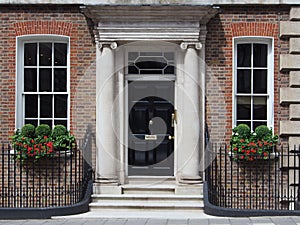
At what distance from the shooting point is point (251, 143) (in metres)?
13.1

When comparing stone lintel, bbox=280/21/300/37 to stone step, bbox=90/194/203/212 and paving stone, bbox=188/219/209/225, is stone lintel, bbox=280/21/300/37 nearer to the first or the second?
stone step, bbox=90/194/203/212

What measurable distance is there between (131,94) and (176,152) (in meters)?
1.66

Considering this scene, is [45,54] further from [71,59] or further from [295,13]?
[295,13]

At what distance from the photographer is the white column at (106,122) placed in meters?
13.1

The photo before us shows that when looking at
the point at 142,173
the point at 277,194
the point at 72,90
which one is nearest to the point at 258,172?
the point at 277,194

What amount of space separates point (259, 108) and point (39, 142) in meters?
4.95

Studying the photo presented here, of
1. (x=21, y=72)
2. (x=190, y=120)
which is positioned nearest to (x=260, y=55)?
(x=190, y=120)

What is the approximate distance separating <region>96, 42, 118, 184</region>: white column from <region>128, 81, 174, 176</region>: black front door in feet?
2.30

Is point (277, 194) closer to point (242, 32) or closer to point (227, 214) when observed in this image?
point (227, 214)

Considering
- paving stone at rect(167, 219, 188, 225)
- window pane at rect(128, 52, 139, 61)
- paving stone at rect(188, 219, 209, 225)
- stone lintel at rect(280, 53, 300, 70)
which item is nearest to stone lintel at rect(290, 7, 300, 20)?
stone lintel at rect(280, 53, 300, 70)

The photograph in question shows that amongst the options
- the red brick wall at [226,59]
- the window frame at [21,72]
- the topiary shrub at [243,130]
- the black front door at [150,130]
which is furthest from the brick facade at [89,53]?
the black front door at [150,130]

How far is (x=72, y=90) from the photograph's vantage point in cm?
1351

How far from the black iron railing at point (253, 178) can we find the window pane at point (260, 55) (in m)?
1.97

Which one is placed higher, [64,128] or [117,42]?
[117,42]
